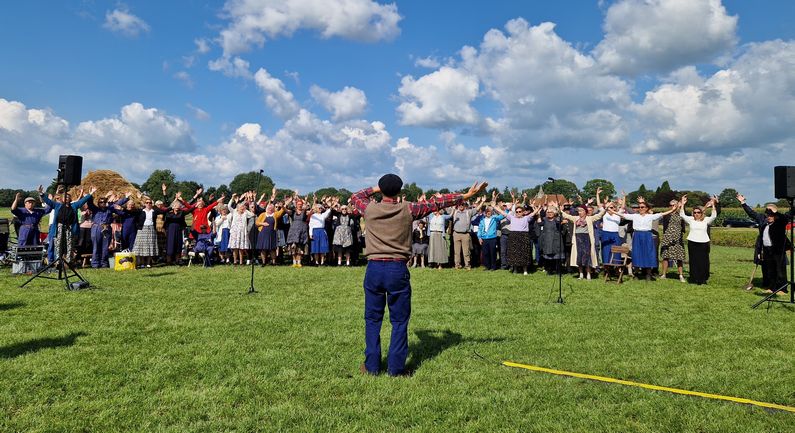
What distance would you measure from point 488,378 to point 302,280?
332 inches

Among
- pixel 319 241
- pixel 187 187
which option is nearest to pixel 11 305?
pixel 319 241

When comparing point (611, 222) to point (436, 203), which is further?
point (611, 222)

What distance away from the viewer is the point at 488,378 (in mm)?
5648

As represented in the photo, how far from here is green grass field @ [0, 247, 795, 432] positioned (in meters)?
4.60

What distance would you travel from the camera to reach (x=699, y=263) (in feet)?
43.9

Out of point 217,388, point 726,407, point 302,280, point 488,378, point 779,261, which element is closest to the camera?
point 726,407

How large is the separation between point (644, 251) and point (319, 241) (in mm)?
9855

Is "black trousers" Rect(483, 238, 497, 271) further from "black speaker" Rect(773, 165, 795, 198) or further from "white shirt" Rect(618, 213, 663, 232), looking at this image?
"black speaker" Rect(773, 165, 795, 198)

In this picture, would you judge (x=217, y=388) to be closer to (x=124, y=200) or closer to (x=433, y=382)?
(x=433, y=382)

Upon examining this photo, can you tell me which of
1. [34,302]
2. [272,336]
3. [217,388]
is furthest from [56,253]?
[217,388]

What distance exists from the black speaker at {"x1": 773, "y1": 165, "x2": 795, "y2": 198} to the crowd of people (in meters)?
2.60

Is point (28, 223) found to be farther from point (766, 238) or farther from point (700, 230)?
point (766, 238)

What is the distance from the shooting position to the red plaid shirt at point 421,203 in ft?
19.7

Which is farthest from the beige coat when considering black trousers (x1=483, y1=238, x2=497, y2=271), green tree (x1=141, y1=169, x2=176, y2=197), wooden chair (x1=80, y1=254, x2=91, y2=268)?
green tree (x1=141, y1=169, x2=176, y2=197)
